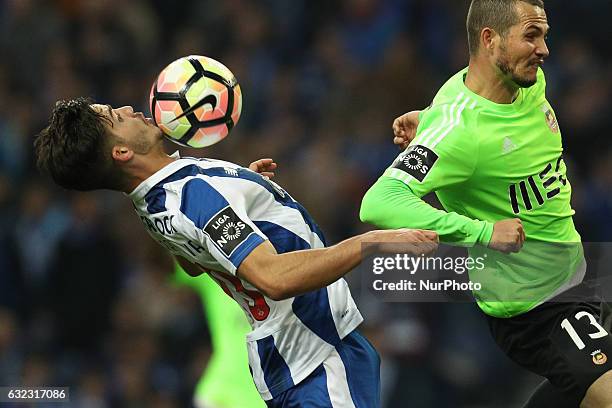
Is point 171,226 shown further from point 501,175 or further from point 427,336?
point 427,336

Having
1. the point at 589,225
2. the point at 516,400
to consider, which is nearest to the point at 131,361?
the point at 516,400

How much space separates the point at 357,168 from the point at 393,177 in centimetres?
508

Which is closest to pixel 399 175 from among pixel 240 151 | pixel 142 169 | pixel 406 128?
pixel 406 128

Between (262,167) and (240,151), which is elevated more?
(262,167)

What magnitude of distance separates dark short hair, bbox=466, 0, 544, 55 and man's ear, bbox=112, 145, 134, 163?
5.14ft

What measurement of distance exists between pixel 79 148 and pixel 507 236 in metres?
1.73

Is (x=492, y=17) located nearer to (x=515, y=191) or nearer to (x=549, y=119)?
(x=549, y=119)

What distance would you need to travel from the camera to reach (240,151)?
9.99 meters

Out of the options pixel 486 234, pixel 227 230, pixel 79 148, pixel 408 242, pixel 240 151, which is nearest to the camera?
pixel 408 242

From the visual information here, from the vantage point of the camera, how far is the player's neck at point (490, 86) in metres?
5.08

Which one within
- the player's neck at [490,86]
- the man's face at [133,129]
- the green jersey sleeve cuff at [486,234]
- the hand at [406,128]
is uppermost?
the player's neck at [490,86]

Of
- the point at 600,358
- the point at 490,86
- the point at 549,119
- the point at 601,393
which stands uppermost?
the point at 490,86

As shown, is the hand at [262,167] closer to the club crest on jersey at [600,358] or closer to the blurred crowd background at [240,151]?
the club crest on jersey at [600,358]

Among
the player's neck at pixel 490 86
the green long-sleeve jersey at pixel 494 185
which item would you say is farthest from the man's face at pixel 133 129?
the player's neck at pixel 490 86
